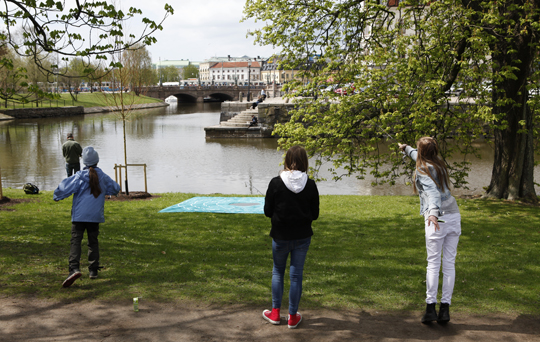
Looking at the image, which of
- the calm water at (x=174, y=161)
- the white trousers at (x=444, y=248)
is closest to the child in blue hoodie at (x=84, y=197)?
the white trousers at (x=444, y=248)

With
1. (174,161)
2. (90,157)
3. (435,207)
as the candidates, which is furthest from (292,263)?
(174,161)

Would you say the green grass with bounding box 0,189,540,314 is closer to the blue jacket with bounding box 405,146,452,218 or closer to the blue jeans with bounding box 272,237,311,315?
the blue jeans with bounding box 272,237,311,315

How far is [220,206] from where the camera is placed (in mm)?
12031

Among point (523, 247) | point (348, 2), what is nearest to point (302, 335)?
point (523, 247)

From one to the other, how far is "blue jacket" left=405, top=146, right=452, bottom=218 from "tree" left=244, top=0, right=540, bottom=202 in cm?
566

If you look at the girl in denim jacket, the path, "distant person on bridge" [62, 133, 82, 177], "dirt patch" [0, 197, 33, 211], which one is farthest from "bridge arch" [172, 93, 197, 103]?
the girl in denim jacket

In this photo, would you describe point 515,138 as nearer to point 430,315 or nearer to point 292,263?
point 430,315

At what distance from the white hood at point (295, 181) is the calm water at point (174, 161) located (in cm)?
1282

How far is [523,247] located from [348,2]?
7.30 meters

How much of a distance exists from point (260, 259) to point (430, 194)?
3.27 metres

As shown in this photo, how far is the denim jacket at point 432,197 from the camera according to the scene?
4480 millimetres

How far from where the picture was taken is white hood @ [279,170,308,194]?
14.3 ft

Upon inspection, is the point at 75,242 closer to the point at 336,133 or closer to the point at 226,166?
the point at 336,133

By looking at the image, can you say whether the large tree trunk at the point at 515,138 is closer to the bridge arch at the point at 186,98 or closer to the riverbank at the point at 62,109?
the riverbank at the point at 62,109
